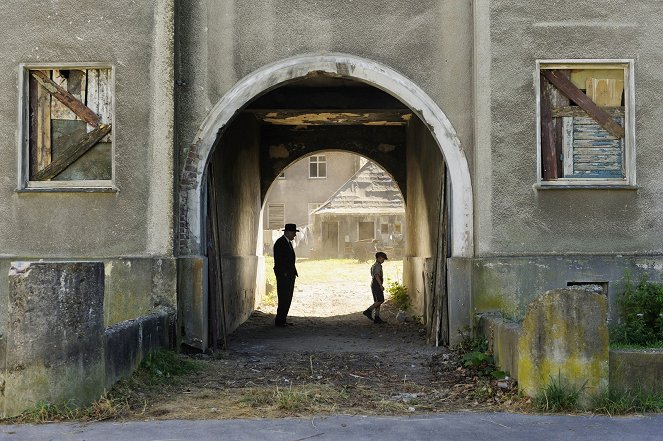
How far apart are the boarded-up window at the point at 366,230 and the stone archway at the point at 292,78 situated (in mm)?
30018

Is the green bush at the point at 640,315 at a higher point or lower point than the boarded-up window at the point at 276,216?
lower

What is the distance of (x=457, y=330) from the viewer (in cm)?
1003

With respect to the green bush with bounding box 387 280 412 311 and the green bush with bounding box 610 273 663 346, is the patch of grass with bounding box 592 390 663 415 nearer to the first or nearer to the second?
the green bush with bounding box 610 273 663 346

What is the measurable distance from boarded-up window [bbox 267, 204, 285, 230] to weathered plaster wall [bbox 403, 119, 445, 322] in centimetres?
2735

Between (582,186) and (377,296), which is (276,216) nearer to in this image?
(377,296)

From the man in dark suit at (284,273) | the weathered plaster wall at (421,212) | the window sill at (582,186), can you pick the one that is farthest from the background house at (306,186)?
the window sill at (582,186)

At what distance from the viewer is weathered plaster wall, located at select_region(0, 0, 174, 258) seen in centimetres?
988

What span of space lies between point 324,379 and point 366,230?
32.0 m

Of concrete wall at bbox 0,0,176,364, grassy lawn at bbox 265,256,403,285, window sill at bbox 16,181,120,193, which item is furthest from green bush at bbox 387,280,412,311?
window sill at bbox 16,181,120,193

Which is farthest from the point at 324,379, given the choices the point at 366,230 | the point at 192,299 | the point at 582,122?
the point at 366,230

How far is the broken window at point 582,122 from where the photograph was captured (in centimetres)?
1001

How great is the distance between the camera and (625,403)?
21.4 ft

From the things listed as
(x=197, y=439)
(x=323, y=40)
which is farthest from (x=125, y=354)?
(x=323, y=40)

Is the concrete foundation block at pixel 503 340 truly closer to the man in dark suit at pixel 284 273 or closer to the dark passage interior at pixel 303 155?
the dark passage interior at pixel 303 155
